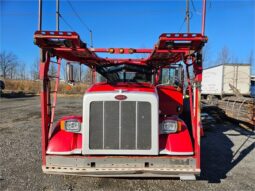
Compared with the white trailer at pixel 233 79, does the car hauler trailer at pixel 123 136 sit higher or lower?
lower

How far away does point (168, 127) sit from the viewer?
4297mm

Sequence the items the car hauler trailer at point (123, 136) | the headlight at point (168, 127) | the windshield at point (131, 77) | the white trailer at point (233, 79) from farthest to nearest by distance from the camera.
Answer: the white trailer at point (233, 79) → the windshield at point (131, 77) → the headlight at point (168, 127) → the car hauler trailer at point (123, 136)

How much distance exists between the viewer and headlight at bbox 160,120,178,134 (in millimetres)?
4285

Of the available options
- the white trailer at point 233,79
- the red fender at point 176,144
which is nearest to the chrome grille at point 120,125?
the red fender at point 176,144

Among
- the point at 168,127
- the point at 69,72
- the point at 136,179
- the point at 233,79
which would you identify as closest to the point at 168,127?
the point at 168,127

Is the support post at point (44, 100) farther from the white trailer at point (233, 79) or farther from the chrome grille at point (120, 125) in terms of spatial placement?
the white trailer at point (233, 79)

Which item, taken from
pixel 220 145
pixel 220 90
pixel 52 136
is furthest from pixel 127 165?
pixel 220 90

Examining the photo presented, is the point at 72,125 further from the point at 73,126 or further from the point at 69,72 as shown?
the point at 69,72

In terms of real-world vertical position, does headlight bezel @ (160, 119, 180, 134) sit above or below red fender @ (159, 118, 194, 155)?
above

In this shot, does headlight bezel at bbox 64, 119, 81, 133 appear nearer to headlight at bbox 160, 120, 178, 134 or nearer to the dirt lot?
the dirt lot

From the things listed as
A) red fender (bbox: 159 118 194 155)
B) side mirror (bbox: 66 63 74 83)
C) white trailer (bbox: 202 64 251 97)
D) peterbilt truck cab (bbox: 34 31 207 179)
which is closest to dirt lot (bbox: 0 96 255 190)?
peterbilt truck cab (bbox: 34 31 207 179)

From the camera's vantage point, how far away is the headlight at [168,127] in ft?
14.1

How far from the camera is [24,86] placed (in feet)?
151

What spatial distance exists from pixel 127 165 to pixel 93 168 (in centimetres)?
53
